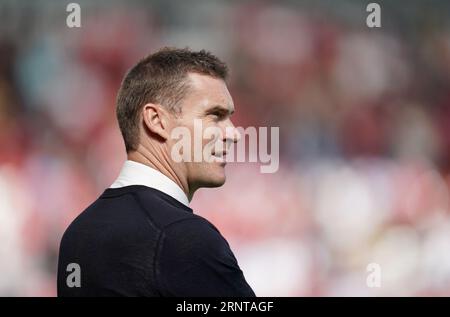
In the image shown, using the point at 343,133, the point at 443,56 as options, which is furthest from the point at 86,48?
the point at 443,56

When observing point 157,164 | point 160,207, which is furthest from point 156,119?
point 160,207

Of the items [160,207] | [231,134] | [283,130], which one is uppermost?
[283,130]

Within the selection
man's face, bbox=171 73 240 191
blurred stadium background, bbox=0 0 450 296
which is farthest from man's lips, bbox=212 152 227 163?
blurred stadium background, bbox=0 0 450 296

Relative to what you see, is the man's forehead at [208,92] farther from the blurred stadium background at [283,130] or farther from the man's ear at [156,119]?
the blurred stadium background at [283,130]

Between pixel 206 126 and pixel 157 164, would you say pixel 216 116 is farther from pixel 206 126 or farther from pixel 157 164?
pixel 157 164

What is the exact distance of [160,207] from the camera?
129cm

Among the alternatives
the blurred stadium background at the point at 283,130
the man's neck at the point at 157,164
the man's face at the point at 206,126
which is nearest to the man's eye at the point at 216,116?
the man's face at the point at 206,126

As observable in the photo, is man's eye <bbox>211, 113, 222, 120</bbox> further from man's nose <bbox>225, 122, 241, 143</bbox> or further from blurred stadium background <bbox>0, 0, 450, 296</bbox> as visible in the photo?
blurred stadium background <bbox>0, 0, 450, 296</bbox>

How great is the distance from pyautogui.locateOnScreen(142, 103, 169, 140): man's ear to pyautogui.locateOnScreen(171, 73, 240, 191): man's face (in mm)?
24

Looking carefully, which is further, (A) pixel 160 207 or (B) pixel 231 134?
(B) pixel 231 134

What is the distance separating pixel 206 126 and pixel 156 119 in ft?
0.31

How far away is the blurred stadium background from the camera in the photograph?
14.3 feet

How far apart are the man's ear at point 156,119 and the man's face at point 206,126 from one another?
1.0 inches

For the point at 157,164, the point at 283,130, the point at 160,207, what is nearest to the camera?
the point at 160,207
